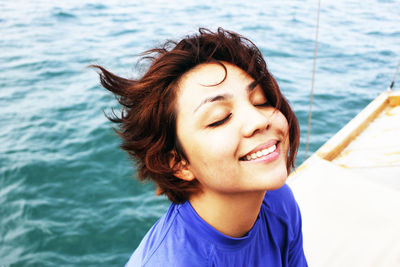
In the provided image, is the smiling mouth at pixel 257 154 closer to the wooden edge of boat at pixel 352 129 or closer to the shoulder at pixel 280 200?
the shoulder at pixel 280 200

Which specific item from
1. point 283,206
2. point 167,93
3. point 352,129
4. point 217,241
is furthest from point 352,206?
point 167,93

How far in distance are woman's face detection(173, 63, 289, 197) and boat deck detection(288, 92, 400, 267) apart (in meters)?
1.14

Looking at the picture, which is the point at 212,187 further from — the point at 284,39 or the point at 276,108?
the point at 284,39

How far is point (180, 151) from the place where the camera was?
1.30 meters

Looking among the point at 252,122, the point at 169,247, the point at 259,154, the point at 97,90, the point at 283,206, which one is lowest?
the point at 97,90

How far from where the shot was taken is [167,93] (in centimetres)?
127

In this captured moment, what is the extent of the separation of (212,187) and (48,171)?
3415mm

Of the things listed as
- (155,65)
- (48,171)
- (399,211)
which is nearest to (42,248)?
(48,171)

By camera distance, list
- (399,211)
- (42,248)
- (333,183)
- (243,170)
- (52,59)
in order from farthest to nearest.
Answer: (52,59), (42,248), (333,183), (399,211), (243,170)

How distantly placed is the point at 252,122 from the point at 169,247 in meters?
0.53

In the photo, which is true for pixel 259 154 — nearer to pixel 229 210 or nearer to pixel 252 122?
pixel 252 122

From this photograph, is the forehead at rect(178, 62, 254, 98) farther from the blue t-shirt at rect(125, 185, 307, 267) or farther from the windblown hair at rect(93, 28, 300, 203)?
the blue t-shirt at rect(125, 185, 307, 267)

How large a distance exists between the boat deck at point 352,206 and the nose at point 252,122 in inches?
49.1

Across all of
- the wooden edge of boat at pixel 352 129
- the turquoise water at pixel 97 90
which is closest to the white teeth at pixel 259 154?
the turquoise water at pixel 97 90
